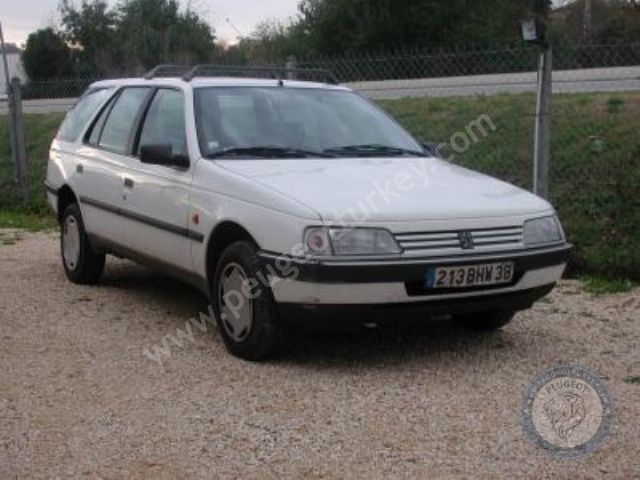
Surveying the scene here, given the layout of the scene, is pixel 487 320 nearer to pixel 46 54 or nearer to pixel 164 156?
pixel 164 156

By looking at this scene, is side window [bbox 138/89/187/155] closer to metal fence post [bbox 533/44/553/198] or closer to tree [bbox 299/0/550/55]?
metal fence post [bbox 533/44/553/198]

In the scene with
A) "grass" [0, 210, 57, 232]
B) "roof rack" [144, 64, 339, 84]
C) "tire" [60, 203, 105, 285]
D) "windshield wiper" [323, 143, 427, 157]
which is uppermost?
"roof rack" [144, 64, 339, 84]

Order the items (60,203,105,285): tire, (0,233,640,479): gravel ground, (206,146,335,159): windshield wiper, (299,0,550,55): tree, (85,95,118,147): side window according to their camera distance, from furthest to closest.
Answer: (299,0,550,55): tree
(60,203,105,285): tire
(85,95,118,147): side window
(206,146,335,159): windshield wiper
(0,233,640,479): gravel ground

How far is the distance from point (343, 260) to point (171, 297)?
9.02 feet

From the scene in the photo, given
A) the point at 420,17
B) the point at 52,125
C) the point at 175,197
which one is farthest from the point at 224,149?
the point at 420,17

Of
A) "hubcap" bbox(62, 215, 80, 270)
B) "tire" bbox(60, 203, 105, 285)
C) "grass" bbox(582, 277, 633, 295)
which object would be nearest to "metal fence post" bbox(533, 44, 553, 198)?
"grass" bbox(582, 277, 633, 295)

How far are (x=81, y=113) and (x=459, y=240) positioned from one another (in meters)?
3.97

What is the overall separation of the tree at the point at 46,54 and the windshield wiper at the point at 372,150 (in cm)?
3724

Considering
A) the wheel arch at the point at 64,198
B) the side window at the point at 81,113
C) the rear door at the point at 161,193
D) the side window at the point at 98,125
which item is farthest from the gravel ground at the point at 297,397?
the side window at the point at 81,113

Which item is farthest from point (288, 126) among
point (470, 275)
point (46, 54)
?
point (46, 54)

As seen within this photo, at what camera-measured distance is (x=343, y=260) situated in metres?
4.69

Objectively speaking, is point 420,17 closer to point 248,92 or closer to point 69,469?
point 248,92

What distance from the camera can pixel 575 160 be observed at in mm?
9266

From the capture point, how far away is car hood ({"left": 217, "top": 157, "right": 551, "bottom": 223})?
4.82 metres
